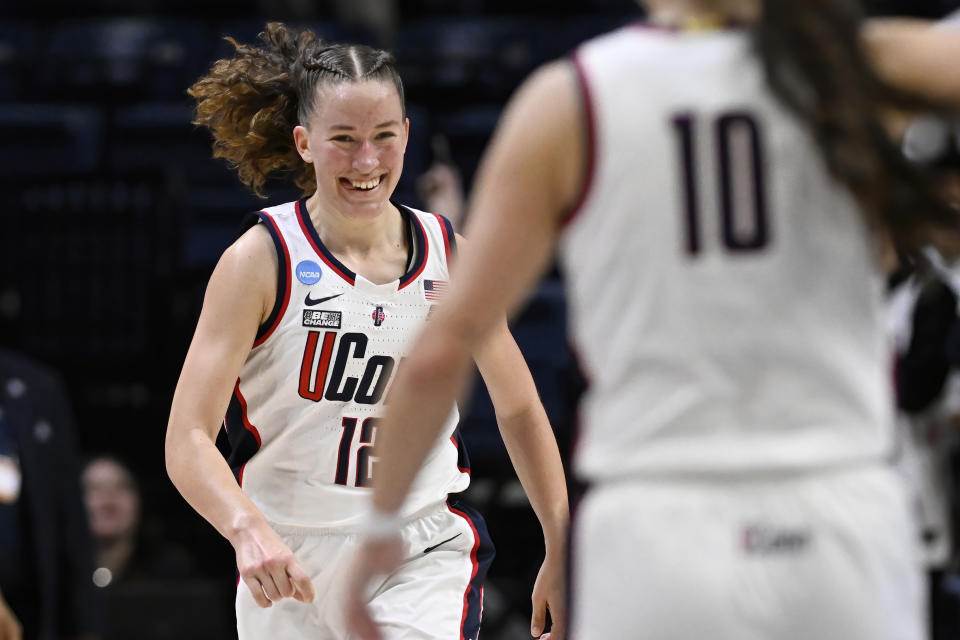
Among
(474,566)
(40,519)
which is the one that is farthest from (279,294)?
(40,519)

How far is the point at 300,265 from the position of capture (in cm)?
333

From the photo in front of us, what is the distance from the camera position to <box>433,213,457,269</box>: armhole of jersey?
356cm

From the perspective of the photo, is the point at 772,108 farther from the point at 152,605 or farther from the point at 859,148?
the point at 152,605

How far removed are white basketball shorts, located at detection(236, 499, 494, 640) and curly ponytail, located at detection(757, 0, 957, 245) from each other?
5.76ft

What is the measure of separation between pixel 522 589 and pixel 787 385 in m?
5.04

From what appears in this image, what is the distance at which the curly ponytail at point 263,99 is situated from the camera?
3.63 meters

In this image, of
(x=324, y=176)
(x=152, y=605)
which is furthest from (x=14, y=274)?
(x=324, y=176)

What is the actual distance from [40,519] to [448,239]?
2.00 m

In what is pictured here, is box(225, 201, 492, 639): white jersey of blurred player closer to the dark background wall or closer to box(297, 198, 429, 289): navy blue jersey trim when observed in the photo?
box(297, 198, 429, 289): navy blue jersey trim

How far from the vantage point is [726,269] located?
1.89m

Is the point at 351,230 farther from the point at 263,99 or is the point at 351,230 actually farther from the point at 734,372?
the point at 734,372

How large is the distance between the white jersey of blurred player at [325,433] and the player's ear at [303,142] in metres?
0.18

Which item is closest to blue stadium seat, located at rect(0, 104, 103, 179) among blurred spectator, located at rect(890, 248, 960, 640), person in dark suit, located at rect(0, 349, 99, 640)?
person in dark suit, located at rect(0, 349, 99, 640)

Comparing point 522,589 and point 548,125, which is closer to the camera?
point 548,125
